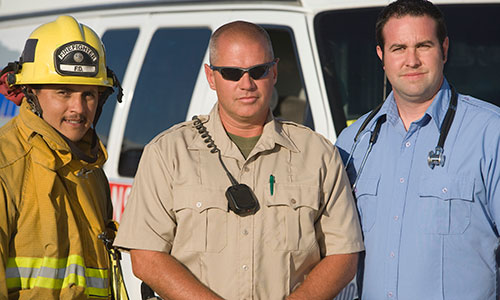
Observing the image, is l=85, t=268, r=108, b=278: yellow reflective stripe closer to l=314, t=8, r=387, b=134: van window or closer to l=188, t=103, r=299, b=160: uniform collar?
l=188, t=103, r=299, b=160: uniform collar

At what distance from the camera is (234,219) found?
3350mm

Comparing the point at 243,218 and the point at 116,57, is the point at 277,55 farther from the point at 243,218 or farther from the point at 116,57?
the point at 243,218

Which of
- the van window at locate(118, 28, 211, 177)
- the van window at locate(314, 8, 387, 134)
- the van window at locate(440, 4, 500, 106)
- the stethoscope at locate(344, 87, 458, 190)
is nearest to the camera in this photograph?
the stethoscope at locate(344, 87, 458, 190)

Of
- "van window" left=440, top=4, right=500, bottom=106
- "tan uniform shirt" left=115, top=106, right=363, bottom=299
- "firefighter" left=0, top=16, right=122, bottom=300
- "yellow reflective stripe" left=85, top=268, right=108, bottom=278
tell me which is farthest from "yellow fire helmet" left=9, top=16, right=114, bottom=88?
"van window" left=440, top=4, right=500, bottom=106

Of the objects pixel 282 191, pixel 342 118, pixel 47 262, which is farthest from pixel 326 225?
pixel 342 118

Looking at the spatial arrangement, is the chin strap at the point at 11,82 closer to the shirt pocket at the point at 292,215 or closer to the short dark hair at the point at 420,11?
the shirt pocket at the point at 292,215

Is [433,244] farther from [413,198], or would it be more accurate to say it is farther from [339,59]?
[339,59]

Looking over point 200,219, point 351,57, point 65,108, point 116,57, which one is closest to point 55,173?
point 65,108

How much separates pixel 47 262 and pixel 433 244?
1.59m

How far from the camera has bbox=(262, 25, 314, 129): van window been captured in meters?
5.44

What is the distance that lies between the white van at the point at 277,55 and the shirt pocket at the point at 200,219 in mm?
1512

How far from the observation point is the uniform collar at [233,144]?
3.46 m

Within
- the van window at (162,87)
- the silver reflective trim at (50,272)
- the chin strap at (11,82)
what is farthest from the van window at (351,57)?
the silver reflective trim at (50,272)

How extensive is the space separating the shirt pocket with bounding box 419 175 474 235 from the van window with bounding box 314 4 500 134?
5.21ft
